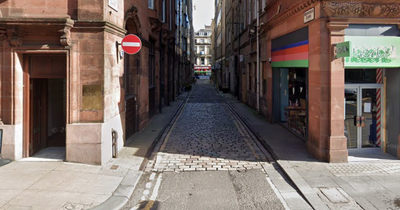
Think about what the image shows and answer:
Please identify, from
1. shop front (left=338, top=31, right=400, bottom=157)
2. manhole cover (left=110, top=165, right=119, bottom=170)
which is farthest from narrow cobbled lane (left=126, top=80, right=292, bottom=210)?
shop front (left=338, top=31, right=400, bottom=157)

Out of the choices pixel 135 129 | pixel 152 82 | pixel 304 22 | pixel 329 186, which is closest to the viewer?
pixel 329 186

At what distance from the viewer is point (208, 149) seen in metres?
10.5

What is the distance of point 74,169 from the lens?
308 inches

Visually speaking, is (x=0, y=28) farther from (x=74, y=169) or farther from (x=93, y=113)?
(x=74, y=169)

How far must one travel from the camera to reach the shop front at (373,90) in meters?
8.61

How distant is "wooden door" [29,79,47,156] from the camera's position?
9.07 metres

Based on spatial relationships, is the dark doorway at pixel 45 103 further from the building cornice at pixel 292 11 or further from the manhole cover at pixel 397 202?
the manhole cover at pixel 397 202

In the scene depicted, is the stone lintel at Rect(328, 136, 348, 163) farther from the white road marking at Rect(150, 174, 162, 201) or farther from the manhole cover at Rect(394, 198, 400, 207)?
the white road marking at Rect(150, 174, 162, 201)

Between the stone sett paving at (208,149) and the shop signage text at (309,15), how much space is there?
4.44 meters

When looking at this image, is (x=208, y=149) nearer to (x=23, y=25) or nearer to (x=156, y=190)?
(x=156, y=190)

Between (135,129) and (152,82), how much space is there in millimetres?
5666

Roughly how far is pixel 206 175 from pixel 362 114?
539 centimetres

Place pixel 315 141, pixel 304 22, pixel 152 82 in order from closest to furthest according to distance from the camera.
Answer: pixel 315 141 → pixel 304 22 → pixel 152 82

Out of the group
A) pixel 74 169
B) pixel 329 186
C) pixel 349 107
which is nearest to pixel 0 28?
pixel 74 169
